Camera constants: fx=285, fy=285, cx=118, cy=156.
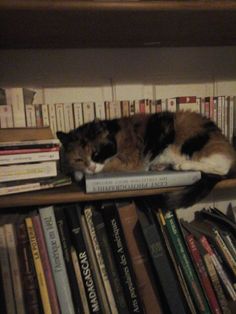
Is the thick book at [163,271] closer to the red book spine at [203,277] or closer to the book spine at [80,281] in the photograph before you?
the red book spine at [203,277]

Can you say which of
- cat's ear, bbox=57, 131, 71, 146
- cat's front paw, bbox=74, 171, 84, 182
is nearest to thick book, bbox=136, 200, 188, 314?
cat's front paw, bbox=74, 171, 84, 182

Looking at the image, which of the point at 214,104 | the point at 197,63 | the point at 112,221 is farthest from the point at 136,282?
the point at 197,63

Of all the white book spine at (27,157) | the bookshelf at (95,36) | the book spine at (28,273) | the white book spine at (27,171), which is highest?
the bookshelf at (95,36)

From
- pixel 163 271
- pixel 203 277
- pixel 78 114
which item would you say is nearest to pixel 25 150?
pixel 78 114

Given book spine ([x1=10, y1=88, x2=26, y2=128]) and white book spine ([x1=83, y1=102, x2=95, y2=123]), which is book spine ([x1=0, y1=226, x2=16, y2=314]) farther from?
white book spine ([x1=83, y1=102, x2=95, y2=123])

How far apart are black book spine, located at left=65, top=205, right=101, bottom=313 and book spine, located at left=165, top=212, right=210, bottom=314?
233 mm

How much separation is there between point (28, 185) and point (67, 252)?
7.8 inches

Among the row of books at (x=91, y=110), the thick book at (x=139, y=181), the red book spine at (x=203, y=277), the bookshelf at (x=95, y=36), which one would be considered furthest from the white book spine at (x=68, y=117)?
the red book spine at (x=203, y=277)

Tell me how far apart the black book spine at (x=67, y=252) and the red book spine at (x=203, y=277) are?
32 centimetres

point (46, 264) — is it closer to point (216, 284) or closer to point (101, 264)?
point (101, 264)

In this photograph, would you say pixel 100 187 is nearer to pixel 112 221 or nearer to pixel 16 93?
pixel 112 221

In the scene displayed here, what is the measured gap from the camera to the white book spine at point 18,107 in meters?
0.77

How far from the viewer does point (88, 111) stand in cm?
88

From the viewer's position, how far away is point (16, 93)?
767 millimetres
